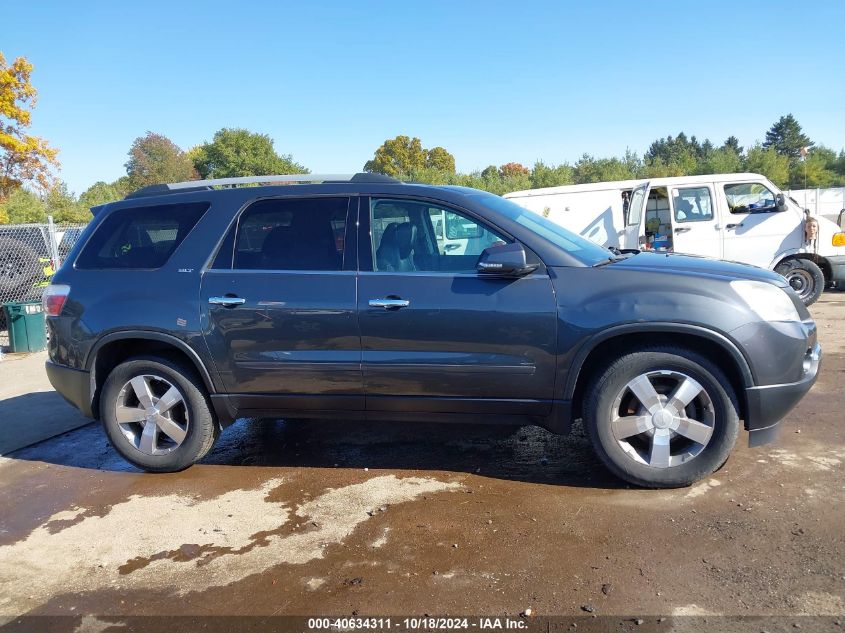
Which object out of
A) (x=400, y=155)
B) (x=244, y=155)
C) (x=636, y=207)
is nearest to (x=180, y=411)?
(x=636, y=207)

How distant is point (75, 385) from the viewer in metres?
4.33

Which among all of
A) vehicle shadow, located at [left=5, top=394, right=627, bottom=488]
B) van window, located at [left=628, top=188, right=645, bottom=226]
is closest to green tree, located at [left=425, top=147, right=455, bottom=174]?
van window, located at [left=628, top=188, right=645, bottom=226]

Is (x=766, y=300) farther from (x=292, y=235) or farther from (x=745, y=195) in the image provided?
(x=745, y=195)

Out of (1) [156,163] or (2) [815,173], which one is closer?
(2) [815,173]

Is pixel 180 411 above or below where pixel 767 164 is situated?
below

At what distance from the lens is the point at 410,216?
3.97 metres

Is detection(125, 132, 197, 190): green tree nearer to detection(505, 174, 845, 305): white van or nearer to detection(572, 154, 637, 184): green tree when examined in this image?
detection(572, 154, 637, 184): green tree

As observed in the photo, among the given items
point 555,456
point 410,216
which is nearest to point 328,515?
point 555,456

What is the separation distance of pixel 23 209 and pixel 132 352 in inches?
1598

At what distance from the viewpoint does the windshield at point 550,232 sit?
382 centimetres

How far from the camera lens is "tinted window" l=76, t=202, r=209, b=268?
4254 millimetres

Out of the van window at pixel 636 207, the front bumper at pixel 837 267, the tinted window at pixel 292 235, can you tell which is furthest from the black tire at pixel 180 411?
the front bumper at pixel 837 267

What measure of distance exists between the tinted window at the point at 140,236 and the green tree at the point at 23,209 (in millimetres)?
35550

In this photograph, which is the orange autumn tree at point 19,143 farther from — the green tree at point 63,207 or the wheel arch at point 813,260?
the wheel arch at point 813,260
